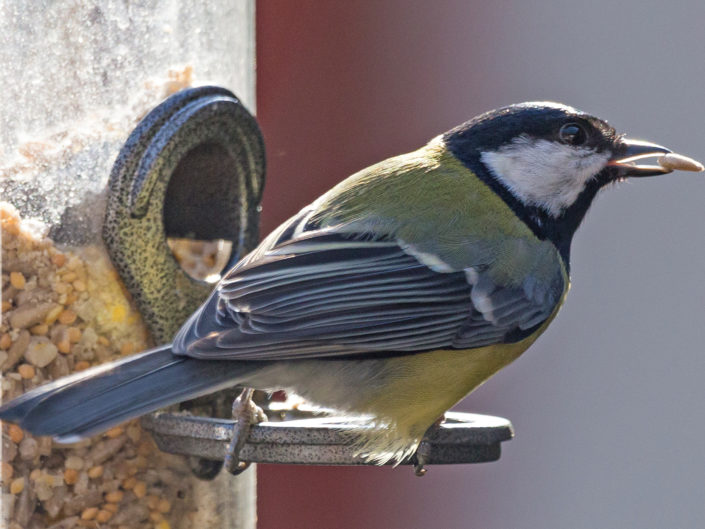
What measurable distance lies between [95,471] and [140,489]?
0.48 feet

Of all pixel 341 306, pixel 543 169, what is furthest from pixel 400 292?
pixel 543 169

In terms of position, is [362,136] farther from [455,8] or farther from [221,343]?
[221,343]

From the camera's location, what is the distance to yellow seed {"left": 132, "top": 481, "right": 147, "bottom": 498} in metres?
2.92

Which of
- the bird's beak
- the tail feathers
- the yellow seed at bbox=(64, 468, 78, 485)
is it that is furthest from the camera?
the bird's beak

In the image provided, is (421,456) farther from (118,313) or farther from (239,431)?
(118,313)

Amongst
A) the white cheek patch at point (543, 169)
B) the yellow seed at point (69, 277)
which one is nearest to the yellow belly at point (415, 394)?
the white cheek patch at point (543, 169)

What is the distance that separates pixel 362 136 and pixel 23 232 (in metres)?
3.85

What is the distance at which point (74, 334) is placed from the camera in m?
2.88

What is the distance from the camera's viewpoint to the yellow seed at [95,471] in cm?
283

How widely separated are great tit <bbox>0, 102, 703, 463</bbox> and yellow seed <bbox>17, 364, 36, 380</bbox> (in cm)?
→ 30

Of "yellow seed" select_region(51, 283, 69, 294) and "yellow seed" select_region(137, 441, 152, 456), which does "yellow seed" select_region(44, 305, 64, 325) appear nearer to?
"yellow seed" select_region(51, 283, 69, 294)

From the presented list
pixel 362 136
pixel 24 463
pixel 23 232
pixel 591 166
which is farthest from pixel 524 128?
pixel 362 136

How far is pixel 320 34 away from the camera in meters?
6.59

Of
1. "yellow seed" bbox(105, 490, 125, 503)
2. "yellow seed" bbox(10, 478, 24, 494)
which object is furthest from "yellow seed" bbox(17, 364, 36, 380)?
"yellow seed" bbox(105, 490, 125, 503)
